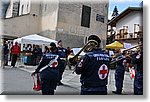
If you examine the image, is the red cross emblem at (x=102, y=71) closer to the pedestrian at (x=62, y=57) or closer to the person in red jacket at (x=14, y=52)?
the pedestrian at (x=62, y=57)

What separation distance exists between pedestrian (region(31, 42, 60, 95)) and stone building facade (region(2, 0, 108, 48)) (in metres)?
0.19

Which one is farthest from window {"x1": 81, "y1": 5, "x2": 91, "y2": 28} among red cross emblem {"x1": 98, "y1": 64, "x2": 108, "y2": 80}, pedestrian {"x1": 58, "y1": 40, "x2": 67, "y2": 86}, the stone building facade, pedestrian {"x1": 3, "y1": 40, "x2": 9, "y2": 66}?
pedestrian {"x1": 3, "y1": 40, "x2": 9, "y2": 66}

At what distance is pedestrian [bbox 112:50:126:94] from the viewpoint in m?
2.16

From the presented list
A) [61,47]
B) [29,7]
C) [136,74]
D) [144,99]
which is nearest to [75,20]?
[61,47]

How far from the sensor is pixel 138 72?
2.17 m

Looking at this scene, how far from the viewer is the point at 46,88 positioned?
1.98 metres

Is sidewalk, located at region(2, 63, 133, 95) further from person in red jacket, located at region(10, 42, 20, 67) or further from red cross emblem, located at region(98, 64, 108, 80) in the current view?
red cross emblem, located at region(98, 64, 108, 80)

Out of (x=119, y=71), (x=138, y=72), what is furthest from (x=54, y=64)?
(x=138, y=72)

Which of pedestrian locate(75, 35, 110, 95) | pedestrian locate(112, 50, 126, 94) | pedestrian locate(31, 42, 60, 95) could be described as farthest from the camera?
pedestrian locate(112, 50, 126, 94)

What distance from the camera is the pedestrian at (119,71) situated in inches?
85.0

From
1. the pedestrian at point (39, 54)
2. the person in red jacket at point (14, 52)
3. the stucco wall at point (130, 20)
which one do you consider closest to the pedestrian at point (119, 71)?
the stucco wall at point (130, 20)

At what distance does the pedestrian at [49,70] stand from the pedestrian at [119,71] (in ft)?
1.89

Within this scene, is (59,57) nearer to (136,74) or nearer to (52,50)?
(52,50)

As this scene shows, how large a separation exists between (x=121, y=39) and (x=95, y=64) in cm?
64
